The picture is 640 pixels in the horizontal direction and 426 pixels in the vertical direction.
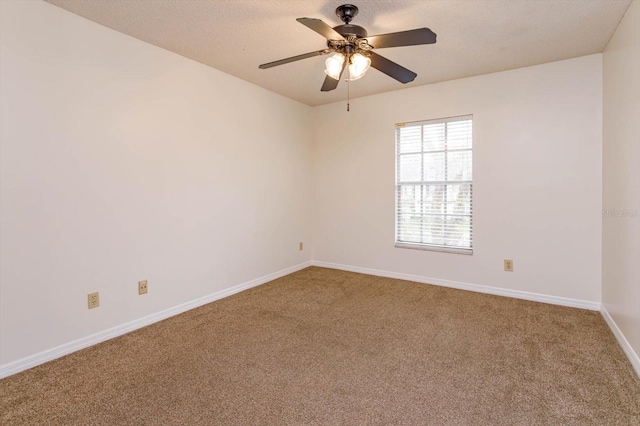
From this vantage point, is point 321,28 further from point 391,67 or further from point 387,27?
point 387,27

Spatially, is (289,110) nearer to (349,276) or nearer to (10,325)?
(349,276)

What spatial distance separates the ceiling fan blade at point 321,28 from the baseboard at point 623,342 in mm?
2771

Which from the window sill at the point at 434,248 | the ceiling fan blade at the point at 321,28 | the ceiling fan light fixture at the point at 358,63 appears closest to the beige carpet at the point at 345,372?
the window sill at the point at 434,248

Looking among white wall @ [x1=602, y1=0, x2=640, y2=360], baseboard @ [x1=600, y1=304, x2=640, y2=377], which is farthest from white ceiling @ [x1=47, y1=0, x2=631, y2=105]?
baseboard @ [x1=600, y1=304, x2=640, y2=377]

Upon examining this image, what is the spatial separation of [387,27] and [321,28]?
33.2 inches

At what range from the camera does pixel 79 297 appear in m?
2.42

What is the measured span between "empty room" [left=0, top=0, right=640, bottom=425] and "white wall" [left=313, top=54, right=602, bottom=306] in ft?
0.07

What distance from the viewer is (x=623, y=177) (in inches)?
94.0

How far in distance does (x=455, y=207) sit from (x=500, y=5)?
84.1 inches

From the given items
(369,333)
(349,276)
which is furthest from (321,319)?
(349,276)

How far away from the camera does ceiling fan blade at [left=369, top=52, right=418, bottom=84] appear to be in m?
2.25

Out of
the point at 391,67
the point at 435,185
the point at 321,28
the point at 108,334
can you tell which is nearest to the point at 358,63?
the point at 391,67

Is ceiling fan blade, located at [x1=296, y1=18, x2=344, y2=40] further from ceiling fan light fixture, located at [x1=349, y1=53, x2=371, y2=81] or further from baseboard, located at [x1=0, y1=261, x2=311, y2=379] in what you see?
baseboard, located at [x1=0, y1=261, x2=311, y2=379]

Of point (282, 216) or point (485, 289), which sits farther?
point (282, 216)
